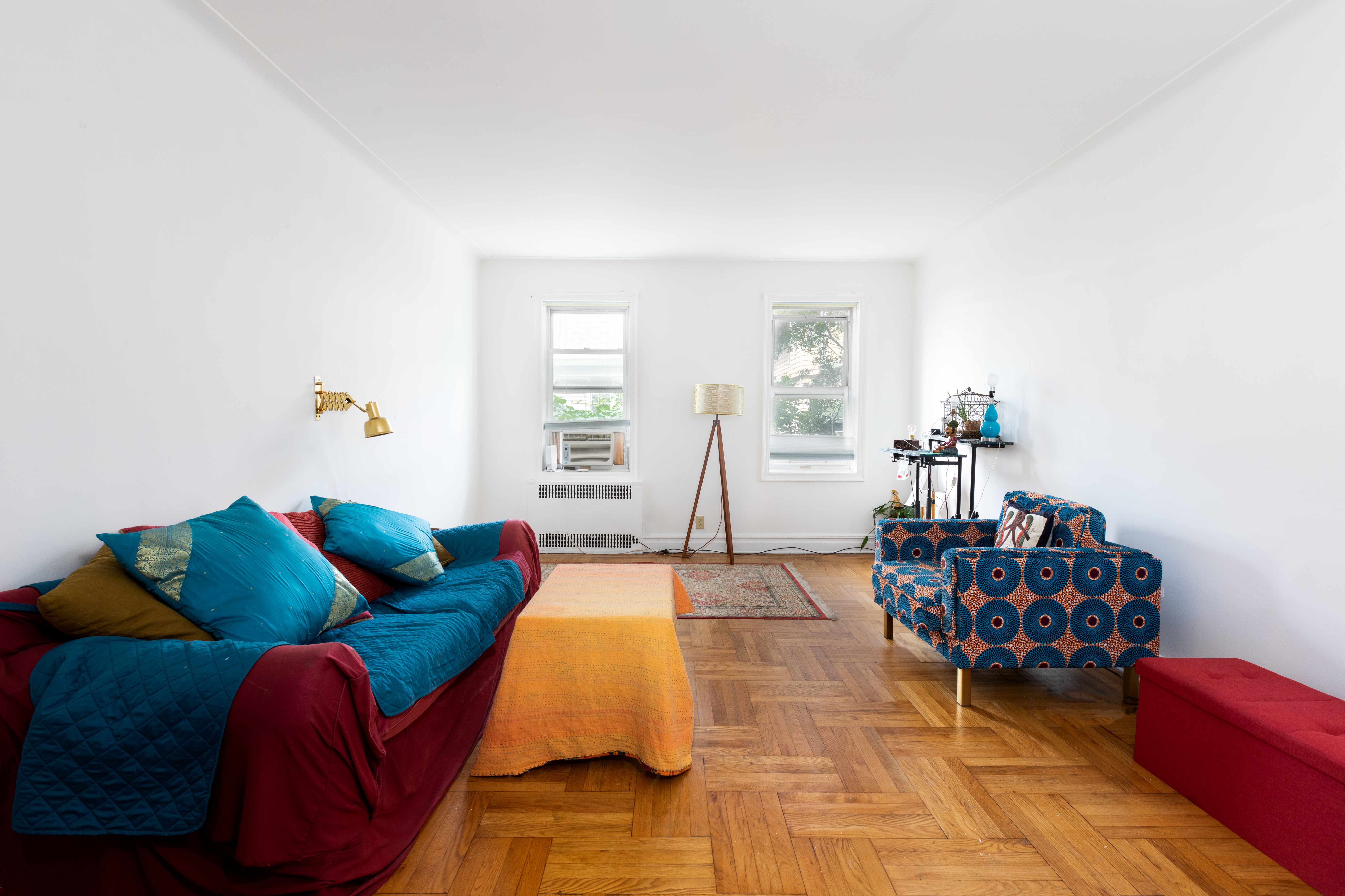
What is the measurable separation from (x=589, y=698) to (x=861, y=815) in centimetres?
95

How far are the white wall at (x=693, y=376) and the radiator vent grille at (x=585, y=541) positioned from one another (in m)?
0.22

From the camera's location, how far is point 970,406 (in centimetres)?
461

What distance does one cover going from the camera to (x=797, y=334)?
6.15 m

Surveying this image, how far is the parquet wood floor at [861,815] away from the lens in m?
1.76

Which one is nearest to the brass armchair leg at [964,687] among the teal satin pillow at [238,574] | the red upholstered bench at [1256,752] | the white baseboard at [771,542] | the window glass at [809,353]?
the red upholstered bench at [1256,752]

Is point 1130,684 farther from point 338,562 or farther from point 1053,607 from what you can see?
point 338,562

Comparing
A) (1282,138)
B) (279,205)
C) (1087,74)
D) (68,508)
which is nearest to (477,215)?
(279,205)

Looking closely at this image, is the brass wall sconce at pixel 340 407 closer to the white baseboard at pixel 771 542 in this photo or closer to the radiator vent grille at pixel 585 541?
the radiator vent grille at pixel 585 541

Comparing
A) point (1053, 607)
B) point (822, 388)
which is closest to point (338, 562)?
point (1053, 607)

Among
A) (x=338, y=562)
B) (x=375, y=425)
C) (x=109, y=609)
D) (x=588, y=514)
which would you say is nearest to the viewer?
(x=109, y=609)

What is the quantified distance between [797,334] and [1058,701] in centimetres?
393

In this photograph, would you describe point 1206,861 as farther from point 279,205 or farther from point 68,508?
point 279,205

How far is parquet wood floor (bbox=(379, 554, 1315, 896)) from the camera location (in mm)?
1759

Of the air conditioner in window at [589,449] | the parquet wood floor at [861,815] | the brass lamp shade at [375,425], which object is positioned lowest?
the parquet wood floor at [861,815]
